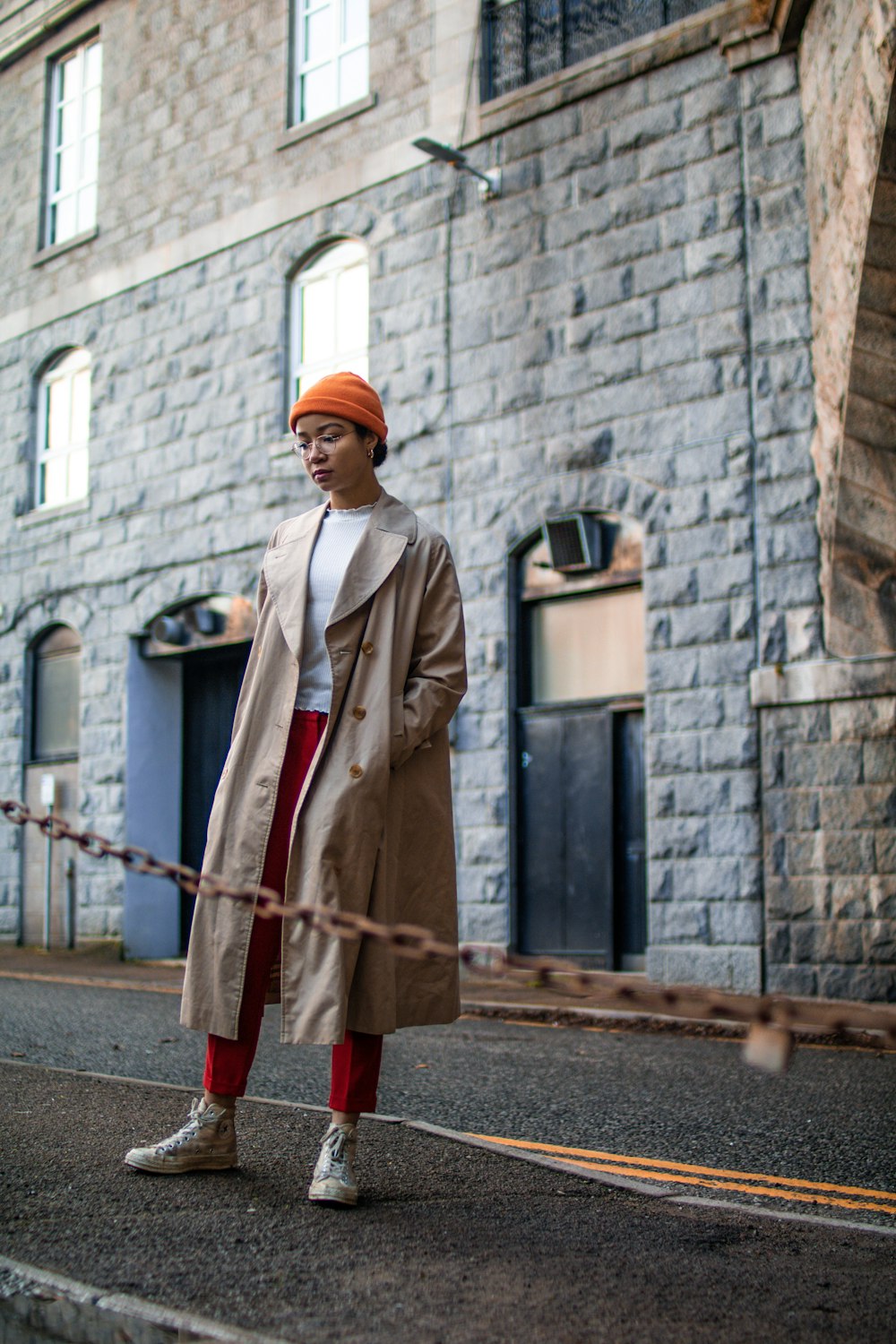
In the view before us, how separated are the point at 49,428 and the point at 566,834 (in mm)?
8692

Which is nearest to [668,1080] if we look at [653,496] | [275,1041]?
[275,1041]

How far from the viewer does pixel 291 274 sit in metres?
13.5

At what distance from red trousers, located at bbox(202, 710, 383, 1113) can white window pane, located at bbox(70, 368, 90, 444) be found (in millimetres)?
12785

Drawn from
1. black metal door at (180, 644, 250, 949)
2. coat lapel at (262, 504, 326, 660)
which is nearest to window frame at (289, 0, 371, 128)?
black metal door at (180, 644, 250, 949)

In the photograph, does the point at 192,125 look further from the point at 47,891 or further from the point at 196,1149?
the point at 196,1149

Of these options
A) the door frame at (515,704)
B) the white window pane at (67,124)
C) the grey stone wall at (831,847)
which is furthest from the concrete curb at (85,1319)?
the white window pane at (67,124)

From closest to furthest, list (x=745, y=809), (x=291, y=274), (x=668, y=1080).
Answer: (x=668, y=1080) < (x=745, y=809) < (x=291, y=274)

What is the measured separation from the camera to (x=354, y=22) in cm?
1328

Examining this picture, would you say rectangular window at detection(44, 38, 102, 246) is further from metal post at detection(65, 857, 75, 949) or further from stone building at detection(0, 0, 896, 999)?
metal post at detection(65, 857, 75, 949)

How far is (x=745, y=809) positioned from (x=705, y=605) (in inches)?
59.0

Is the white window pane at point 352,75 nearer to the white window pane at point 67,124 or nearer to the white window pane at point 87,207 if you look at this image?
the white window pane at point 87,207

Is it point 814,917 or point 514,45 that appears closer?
point 814,917

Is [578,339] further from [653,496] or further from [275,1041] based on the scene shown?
[275,1041]

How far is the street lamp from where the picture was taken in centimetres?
1132
